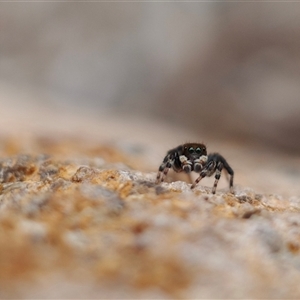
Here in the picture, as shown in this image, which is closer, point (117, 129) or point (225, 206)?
point (225, 206)

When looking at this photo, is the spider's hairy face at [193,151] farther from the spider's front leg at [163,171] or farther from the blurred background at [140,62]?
the blurred background at [140,62]

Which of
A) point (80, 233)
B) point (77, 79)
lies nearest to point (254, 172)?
point (80, 233)

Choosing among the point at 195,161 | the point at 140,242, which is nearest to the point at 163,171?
the point at 195,161

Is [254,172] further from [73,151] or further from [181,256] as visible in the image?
[181,256]

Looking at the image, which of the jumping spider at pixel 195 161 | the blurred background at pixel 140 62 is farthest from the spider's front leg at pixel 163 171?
the blurred background at pixel 140 62

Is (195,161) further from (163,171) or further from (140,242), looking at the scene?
(140,242)

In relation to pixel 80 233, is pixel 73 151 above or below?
above
